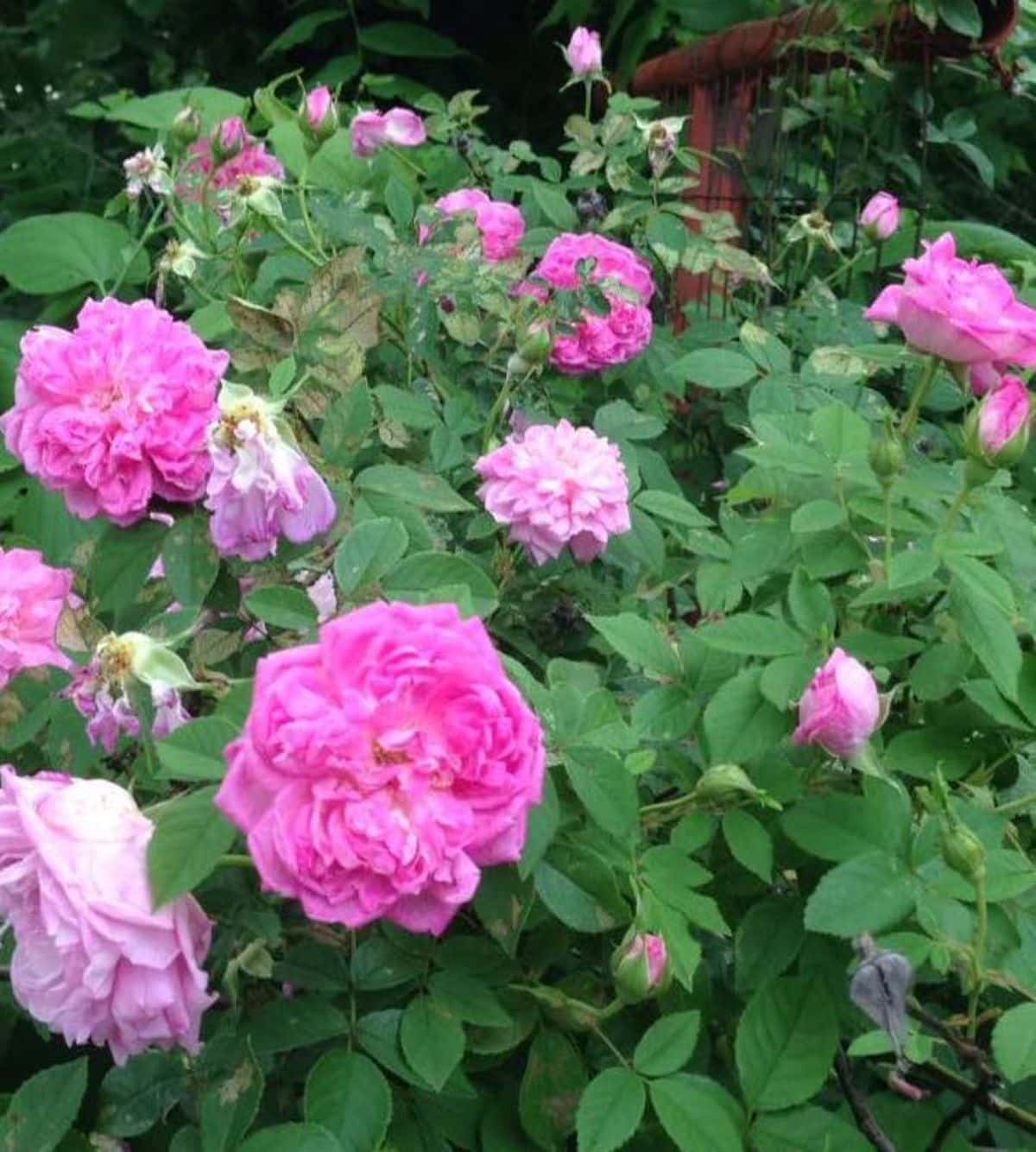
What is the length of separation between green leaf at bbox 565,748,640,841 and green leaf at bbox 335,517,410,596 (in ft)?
0.46

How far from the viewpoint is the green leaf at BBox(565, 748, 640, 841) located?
2.31 feet

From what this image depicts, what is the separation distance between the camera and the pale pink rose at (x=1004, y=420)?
80 centimetres

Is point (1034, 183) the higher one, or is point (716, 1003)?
point (716, 1003)

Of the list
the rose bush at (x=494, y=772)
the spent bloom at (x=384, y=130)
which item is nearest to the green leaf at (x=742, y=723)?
the rose bush at (x=494, y=772)

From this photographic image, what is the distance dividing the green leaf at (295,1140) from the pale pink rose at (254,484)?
295 millimetres

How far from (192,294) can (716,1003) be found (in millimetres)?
903

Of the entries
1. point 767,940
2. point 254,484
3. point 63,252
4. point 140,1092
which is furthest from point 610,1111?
point 63,252

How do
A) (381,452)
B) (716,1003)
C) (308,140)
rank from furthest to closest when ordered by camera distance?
(308,140) < (381,452) < (716,1003)

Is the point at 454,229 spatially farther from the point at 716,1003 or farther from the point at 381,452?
the point at 716,1003

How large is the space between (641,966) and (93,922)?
0.24m

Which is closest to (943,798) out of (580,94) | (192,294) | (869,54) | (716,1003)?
(716,1003)

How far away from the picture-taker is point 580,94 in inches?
113

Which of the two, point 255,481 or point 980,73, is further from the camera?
point 980,73

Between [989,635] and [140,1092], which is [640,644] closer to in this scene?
[989,635]
